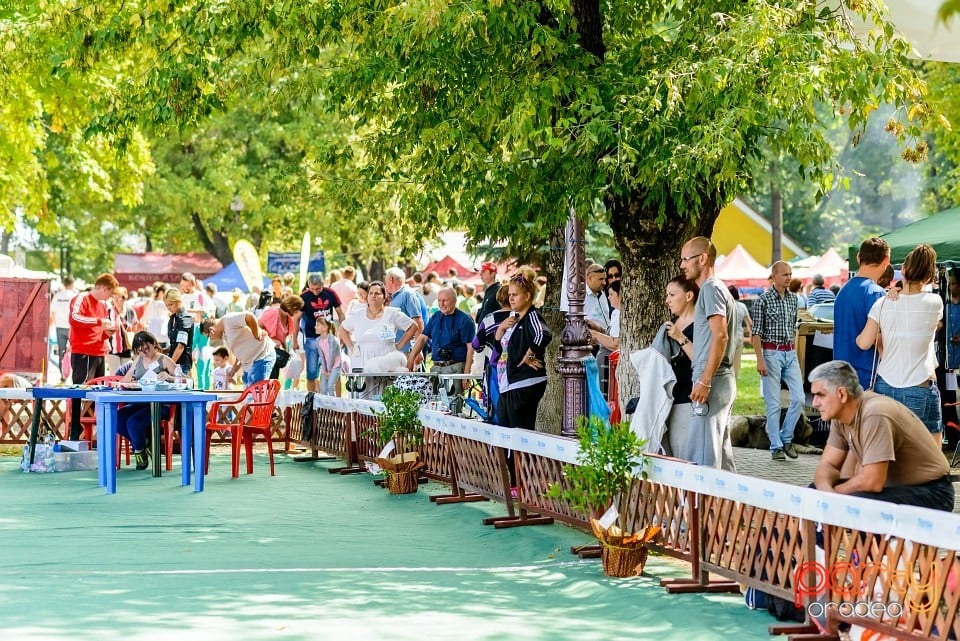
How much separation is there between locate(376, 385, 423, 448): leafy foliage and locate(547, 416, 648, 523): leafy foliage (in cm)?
383

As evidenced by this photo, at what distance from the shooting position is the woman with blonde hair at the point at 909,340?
962 centimetres

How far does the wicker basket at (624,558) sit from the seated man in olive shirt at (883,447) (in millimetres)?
1744

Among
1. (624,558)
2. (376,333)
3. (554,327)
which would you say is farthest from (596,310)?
(624,558)

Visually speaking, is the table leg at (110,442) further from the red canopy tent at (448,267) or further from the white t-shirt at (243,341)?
the red canopy tent at (448,267)

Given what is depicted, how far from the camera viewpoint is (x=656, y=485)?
8352 millimetres

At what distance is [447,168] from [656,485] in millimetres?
3989

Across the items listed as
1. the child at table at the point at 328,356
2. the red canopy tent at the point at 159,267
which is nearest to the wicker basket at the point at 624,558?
the child at table at the point at 328,356

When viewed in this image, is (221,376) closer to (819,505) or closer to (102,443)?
(102,443)

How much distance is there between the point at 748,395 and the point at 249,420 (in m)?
12.3

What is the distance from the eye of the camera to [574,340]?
11.8 metres

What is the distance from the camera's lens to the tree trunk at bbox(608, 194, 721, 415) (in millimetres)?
11547

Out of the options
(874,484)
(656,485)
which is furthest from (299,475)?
(874,484)

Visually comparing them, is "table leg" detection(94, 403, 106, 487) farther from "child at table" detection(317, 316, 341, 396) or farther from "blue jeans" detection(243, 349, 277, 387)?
"child at table" detection(317, 316, 341, 396)

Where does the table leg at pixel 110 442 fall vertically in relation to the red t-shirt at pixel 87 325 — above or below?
below
